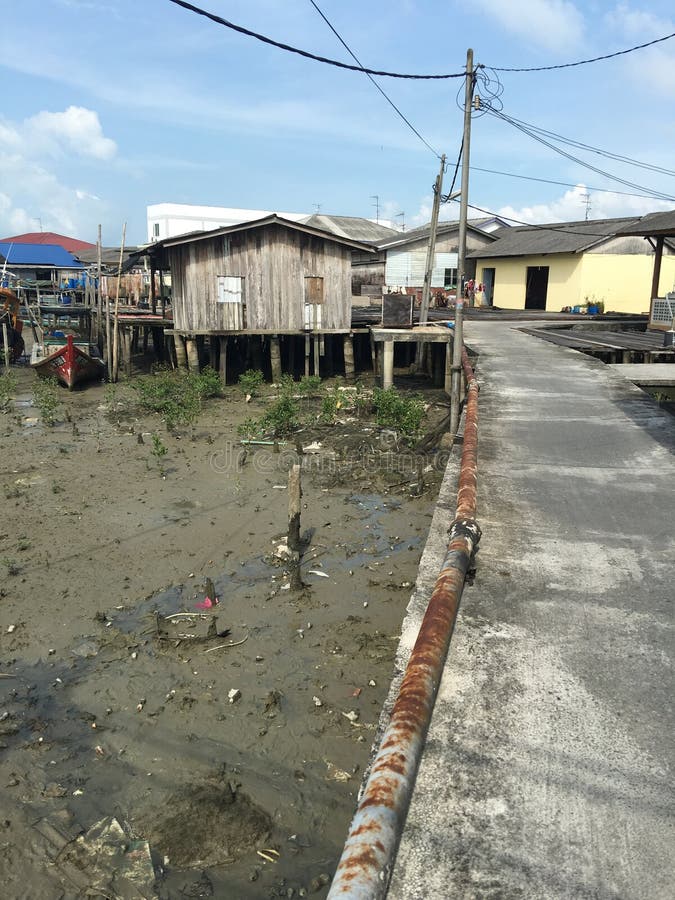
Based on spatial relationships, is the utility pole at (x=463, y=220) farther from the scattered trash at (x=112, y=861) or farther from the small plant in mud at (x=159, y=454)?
the scattered trash at (x=112, y=861)

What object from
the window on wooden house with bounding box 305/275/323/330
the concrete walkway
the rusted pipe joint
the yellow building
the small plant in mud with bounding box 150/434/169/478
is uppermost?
the yellow building

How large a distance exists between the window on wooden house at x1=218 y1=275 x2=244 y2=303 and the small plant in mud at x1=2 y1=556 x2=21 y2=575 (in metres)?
13.3

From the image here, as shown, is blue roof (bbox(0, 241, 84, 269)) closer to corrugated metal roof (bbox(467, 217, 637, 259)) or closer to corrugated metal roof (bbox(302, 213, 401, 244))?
corrugated metal roof (bbox(302, 213, 401, 244))

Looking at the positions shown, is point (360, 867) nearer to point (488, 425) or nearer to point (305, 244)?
point (488, 425)

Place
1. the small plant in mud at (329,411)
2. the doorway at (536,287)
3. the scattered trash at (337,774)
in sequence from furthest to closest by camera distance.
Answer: the doorway at (536,287) < the small plant in mud at (329,411) < the scattered trash at (337,774)

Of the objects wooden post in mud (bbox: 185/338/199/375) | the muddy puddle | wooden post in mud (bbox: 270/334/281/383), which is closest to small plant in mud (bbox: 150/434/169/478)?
the muddy puddle

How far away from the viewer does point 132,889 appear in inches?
169

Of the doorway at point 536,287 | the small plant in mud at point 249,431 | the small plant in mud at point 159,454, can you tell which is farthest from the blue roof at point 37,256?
the small plant in mud at point 159,454

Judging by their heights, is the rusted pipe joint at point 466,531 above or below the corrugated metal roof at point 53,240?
below

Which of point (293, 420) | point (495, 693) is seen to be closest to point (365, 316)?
point (293, 420)

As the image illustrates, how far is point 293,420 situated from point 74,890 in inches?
449

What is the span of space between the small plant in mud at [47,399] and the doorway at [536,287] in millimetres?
23183

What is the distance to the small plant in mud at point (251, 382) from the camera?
1875 centimetres

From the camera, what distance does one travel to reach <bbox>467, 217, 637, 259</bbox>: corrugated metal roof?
30562mm
